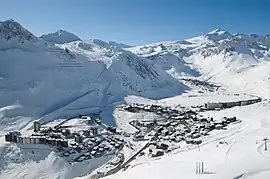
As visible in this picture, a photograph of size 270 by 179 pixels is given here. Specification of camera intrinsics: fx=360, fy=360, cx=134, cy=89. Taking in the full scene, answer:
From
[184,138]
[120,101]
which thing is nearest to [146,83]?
[120,101]

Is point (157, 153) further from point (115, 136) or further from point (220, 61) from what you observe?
point (220, 61)

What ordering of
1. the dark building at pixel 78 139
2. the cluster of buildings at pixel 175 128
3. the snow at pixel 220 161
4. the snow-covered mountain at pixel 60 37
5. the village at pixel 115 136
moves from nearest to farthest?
the snow at pixel 220 161 < the village at pixel 115 136 < the cluster of buildings at pixel 175 128 < the dark building at pixel 78 139 < the snow-covered mountain at pixel 60 37

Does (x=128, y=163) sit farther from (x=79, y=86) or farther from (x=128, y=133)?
(x=79, y=86)

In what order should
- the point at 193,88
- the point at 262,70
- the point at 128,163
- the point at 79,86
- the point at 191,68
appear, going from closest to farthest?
the point at 128,163 → the point at 79,86 → the point at 193,88 → the point at 262,70 → the point at 191,68

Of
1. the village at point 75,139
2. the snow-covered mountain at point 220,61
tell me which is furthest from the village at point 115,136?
the snow-covered mountain at point 220,61

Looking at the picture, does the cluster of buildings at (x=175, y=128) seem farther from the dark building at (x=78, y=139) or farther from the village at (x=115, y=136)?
the dark building at (x=78, y=139)

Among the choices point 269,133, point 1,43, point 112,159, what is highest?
point 1,43
